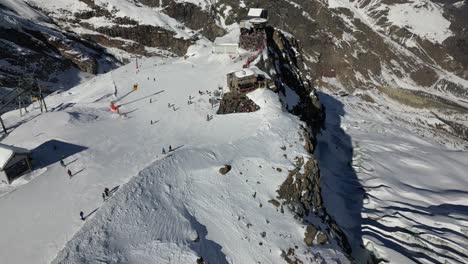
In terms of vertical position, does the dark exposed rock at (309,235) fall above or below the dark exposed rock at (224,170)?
below

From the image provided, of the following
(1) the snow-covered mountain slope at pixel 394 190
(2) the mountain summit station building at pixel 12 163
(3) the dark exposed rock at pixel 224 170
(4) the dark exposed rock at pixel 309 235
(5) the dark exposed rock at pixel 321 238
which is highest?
(2) the mountain summit station building at pixel 12 163

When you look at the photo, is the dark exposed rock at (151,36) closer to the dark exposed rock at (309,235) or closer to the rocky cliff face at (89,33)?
the rocky cliff face at (89,33)


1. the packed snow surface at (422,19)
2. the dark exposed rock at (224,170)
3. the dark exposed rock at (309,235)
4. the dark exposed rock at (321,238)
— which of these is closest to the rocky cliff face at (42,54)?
the dark exposed rock at (224,170)

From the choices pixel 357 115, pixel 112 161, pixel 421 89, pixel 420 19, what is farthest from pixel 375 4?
pixel 112 161

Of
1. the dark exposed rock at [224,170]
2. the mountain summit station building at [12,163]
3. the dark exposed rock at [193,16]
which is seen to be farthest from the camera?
the dark exposed rock at [193,16]

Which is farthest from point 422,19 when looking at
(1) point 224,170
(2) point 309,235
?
(2) point 309,235

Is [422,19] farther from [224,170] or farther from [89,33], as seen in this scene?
[224,170]

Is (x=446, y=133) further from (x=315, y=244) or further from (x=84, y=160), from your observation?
(x=84, y=160)
